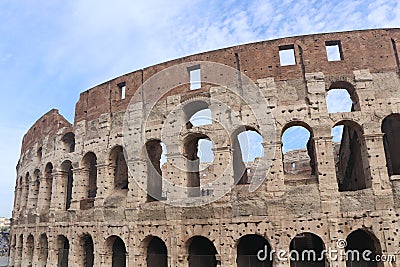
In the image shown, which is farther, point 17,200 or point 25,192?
point 17,200

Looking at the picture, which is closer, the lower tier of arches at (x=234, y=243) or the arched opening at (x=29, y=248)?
the lower tier of arches at (x=234, y=243)

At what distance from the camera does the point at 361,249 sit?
11.8 metres

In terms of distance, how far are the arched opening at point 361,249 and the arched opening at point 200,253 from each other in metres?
4.67

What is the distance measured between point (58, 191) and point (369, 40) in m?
14.7

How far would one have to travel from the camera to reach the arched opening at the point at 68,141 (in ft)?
56.0

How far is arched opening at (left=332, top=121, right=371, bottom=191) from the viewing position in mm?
11320

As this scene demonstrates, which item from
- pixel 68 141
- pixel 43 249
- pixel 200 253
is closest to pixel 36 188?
pixel 43 249

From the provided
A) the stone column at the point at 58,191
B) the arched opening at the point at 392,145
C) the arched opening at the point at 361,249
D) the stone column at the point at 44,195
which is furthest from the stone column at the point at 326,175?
the stone column at the point at 44,195

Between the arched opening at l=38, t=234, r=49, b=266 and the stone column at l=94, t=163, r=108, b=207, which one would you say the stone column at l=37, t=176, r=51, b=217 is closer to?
the arched opening at l=38, t=234, r=49, b=266

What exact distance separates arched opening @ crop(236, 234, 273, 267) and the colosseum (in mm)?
38

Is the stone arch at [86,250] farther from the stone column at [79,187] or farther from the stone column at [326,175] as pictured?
the stone column at [326,175]

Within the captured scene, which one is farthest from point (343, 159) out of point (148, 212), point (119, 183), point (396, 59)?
point (119, 183)

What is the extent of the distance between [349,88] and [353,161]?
3027 mm

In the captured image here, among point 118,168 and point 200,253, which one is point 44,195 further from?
point 200,253
